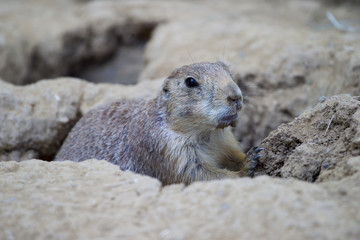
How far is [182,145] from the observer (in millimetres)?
4059

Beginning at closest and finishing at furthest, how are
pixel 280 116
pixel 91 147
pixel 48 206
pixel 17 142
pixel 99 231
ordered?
pixel 99 231 → pixel 48 206 → pixel 91 147 → pixel 17 142 → pixel 280 116

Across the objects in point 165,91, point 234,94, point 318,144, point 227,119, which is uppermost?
point 234,94

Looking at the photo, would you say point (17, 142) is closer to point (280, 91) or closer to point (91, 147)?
point (91, 147)

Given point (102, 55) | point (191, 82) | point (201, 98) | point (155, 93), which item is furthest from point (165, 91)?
point (102, 55)

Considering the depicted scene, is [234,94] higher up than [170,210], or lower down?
higher up

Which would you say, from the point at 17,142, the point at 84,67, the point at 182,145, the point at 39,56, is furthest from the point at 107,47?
the point at 182,145

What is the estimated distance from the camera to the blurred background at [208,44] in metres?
6.02

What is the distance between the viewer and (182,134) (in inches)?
161

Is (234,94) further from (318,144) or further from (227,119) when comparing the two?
(318,144)

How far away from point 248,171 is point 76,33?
655cm

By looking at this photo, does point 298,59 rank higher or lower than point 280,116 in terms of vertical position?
higher

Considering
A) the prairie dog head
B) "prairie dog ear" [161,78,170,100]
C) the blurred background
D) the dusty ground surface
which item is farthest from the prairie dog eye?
the blurred background

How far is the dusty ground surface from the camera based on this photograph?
2.69 m

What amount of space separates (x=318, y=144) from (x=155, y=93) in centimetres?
281
